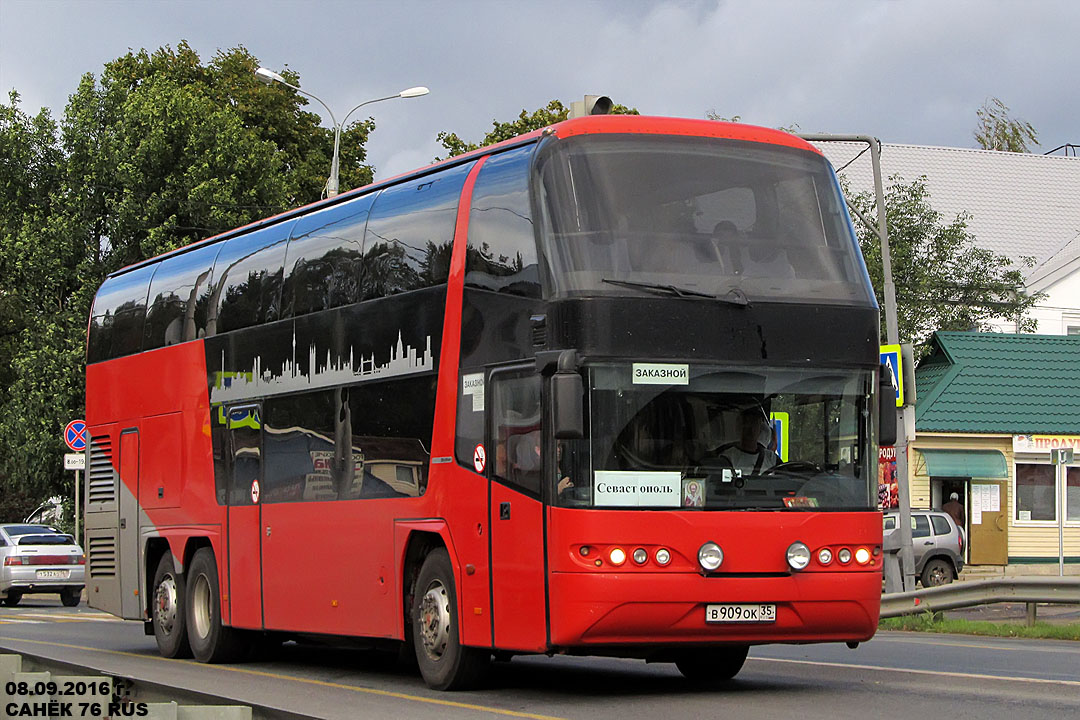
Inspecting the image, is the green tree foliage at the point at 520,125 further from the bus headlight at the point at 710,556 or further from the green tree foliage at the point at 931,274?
the bus headlight at the point at 710,556

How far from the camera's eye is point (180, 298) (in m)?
19.2

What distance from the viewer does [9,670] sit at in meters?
6.75

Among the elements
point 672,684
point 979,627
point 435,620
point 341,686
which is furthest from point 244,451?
point 979,627

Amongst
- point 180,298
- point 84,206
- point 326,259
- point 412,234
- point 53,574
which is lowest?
point 53,574

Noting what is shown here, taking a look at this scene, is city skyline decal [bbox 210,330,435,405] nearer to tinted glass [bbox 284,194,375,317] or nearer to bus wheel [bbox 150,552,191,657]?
tinted glass [bbox 284,194,375,317]

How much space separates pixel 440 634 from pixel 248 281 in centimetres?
561

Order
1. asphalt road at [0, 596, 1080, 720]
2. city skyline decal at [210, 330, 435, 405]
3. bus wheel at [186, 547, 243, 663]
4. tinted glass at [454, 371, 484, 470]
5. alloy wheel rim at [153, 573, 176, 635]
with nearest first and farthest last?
asphalt road at [0, 596, 1080, 720] → tinted glass at [454, 371, 484, 470] → city skyline decal at [210, 330, 435, 405] → bus wheel at [186, 547, 243, 663] → alloy wheel rim at [153, 573, 176, 635]

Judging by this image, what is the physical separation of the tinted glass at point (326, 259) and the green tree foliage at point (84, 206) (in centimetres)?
2689

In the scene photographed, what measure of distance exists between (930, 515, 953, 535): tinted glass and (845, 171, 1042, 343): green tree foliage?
24.2 ft

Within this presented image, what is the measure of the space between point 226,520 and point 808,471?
296 inches

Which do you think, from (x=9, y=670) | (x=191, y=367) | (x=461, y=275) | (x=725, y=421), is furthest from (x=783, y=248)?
(x=191, y=367)

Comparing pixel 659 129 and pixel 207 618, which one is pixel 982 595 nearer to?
pixel 207 618

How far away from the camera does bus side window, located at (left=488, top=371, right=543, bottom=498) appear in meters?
12.1

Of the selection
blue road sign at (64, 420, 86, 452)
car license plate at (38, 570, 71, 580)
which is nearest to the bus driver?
blue road sign at (64, 420, 86, 452)
